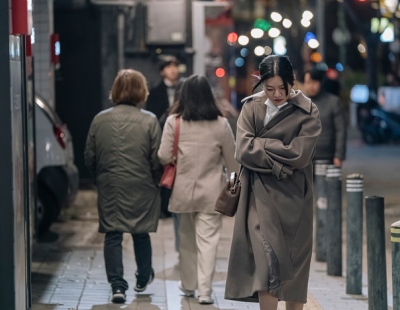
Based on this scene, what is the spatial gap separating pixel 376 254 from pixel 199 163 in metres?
1.64

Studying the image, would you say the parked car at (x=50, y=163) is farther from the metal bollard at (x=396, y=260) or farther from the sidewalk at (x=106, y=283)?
the metal bollard at (x=396, y=260)

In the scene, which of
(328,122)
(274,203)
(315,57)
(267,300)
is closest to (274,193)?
(274,203)

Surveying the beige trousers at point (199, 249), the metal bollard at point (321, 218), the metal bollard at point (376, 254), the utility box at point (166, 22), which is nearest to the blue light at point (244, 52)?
the utility box at point (166, 22)

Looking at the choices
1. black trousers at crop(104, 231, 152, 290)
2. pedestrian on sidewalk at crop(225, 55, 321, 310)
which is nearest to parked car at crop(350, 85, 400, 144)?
black trousers at crop(104, 231, 152, 290)

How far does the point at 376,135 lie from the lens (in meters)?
24.9

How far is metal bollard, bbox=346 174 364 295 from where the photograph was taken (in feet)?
19.0

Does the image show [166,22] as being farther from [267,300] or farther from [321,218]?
[267,300]

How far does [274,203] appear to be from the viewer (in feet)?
13.4

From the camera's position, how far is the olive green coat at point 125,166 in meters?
5.50

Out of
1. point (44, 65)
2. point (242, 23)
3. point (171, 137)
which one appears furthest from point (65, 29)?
point (242, 23)

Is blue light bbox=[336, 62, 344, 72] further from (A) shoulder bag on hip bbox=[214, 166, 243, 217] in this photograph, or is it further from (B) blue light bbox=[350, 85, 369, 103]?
(A) shoulder bag on hip bbox=[214, 166, 243, 217]

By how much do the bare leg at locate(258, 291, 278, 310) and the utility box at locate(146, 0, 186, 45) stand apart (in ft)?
28.4

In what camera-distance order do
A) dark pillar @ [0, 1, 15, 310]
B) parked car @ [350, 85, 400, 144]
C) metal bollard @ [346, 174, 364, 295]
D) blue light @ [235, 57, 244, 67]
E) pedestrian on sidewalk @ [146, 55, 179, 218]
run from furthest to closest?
blue light @ [235, 57, 244, 67], parked car @ [350, 85, 400, 144], pedestrian on sidewalk @ [146, 55, 179, 218], metal bollard @ [346, 174, 364, 295], dark pillar @ [0, 1, 15, 310]

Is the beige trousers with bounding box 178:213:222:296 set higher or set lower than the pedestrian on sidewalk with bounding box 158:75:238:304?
lower
